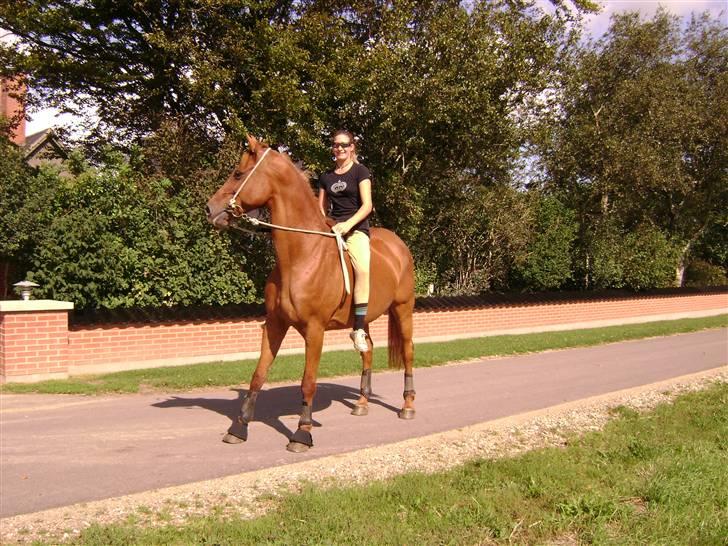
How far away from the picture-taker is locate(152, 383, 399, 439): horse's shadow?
7479mm

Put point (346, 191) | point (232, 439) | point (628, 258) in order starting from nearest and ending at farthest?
point (232, 439) → point (346, 191) → point (628, 258)

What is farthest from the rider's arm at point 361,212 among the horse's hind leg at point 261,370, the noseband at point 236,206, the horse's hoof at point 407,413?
the horse's hoof at point 407,413

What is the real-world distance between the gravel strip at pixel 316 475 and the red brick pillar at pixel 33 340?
625 centimetres

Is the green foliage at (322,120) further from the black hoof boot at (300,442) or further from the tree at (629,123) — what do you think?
the black hoof boot at (300,442)

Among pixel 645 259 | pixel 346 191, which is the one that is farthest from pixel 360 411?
pixel 645 259

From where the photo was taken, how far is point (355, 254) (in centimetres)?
657

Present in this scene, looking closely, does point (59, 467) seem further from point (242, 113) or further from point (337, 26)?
point (337, 26)

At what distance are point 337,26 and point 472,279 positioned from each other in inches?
351

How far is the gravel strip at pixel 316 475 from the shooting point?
4305 millimetres

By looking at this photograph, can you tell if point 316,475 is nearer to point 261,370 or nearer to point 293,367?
point 261,370

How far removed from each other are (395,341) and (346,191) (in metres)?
2.30

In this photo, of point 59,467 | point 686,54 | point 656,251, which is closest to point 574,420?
point 59,467

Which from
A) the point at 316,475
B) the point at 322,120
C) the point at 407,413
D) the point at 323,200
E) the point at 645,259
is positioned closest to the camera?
the point at 316,475

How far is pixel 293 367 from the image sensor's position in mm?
11258
